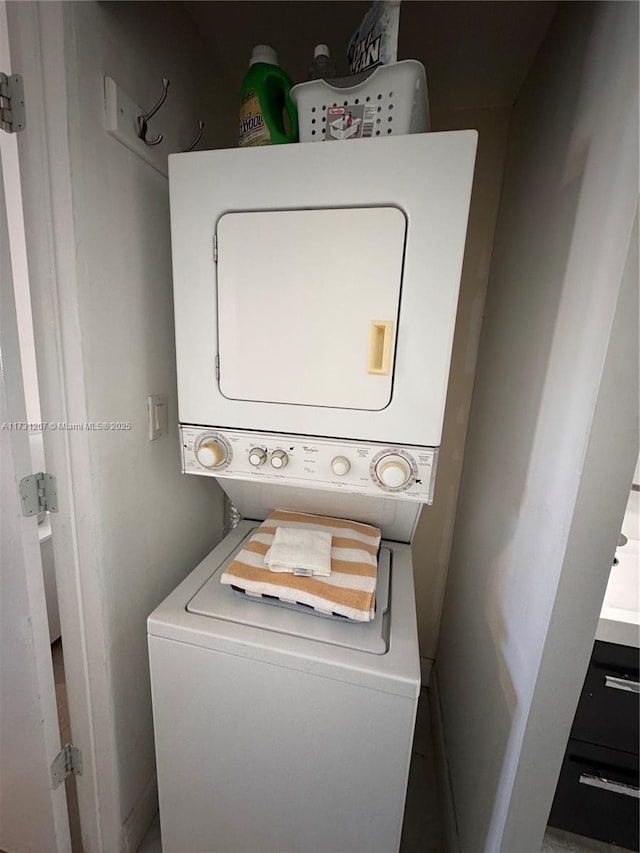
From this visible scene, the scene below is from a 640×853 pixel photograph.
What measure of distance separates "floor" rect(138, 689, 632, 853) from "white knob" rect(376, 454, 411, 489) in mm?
1586

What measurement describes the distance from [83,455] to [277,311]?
2.36ft

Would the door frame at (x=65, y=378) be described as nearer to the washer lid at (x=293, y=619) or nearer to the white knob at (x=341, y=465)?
the washer lid at (x=293, y=619)

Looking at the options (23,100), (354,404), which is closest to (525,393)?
(354,404)

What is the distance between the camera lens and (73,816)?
1.52 m

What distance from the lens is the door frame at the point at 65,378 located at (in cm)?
91

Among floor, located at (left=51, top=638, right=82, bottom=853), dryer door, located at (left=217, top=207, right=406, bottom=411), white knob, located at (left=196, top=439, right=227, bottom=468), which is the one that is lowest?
floor, located at (left=51, top=638, right=82, bottom=853)

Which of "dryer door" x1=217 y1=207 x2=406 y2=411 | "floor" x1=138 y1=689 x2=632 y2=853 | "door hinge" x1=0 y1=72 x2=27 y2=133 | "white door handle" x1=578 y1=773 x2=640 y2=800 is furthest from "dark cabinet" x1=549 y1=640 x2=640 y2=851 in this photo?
"door hinge" x1=0 y1=72 x2=27 y2=133

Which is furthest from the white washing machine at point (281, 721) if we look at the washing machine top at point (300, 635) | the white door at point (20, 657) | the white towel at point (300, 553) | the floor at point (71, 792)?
the floor at point (71, 792)

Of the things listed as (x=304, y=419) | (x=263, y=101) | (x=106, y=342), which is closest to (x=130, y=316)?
(x=106, y=342)

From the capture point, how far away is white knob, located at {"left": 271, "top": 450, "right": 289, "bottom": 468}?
3.82 feet

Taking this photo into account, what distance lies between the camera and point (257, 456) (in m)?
1.18

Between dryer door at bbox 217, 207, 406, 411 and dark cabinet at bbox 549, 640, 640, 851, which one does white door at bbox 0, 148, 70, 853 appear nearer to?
dryer door at bbox 217, 207, 406, 411

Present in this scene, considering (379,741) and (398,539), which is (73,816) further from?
(398,539)

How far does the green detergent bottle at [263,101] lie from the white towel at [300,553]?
4.17ft
